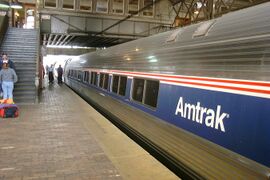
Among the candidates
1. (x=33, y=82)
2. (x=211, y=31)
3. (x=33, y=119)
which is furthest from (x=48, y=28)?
(x=211, y=31)

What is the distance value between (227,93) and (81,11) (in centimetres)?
2280

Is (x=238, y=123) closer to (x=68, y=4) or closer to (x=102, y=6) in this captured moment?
(x=68, y=4)

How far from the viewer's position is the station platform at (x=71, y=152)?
4904mm

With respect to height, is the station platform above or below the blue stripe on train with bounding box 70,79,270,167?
below

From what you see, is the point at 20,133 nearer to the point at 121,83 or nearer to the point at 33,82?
the point at 121,83

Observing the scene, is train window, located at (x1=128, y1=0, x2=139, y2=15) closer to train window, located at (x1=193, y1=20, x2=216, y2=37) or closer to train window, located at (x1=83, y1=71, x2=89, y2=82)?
train window, located at (x1=83, y1=71, x2=89, y2=82)

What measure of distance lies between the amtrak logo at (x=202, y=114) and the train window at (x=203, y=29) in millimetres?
1026

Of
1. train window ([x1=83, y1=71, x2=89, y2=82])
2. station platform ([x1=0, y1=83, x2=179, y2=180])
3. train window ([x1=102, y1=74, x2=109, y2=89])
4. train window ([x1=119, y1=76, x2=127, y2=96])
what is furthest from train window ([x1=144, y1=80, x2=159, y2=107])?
train window ([x1=83, y1=71, x2=89, y2=82])

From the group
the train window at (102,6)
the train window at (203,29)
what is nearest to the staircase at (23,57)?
the train window at (102,6)

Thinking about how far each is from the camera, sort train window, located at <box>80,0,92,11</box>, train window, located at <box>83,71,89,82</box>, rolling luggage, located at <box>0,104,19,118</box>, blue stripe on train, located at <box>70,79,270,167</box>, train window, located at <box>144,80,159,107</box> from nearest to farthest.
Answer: blue stripe on train, located at <box>70,79,270,167</box>
train window, located at <box>144,80,159,107</box>
rolling luggage, located at <box>0,104,19,118</box>
train window, located at <box>83,71,89,82</box>
train window, located at <box>80,0,92,11</box>

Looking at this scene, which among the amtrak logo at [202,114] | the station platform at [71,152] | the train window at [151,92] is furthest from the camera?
the train window at [151,92]

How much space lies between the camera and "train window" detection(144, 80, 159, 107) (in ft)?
22.1

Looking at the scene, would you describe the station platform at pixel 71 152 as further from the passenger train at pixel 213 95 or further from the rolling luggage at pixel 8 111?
the passenger train at pixel 213 95

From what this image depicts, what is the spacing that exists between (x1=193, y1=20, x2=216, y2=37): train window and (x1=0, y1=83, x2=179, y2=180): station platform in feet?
6.71
